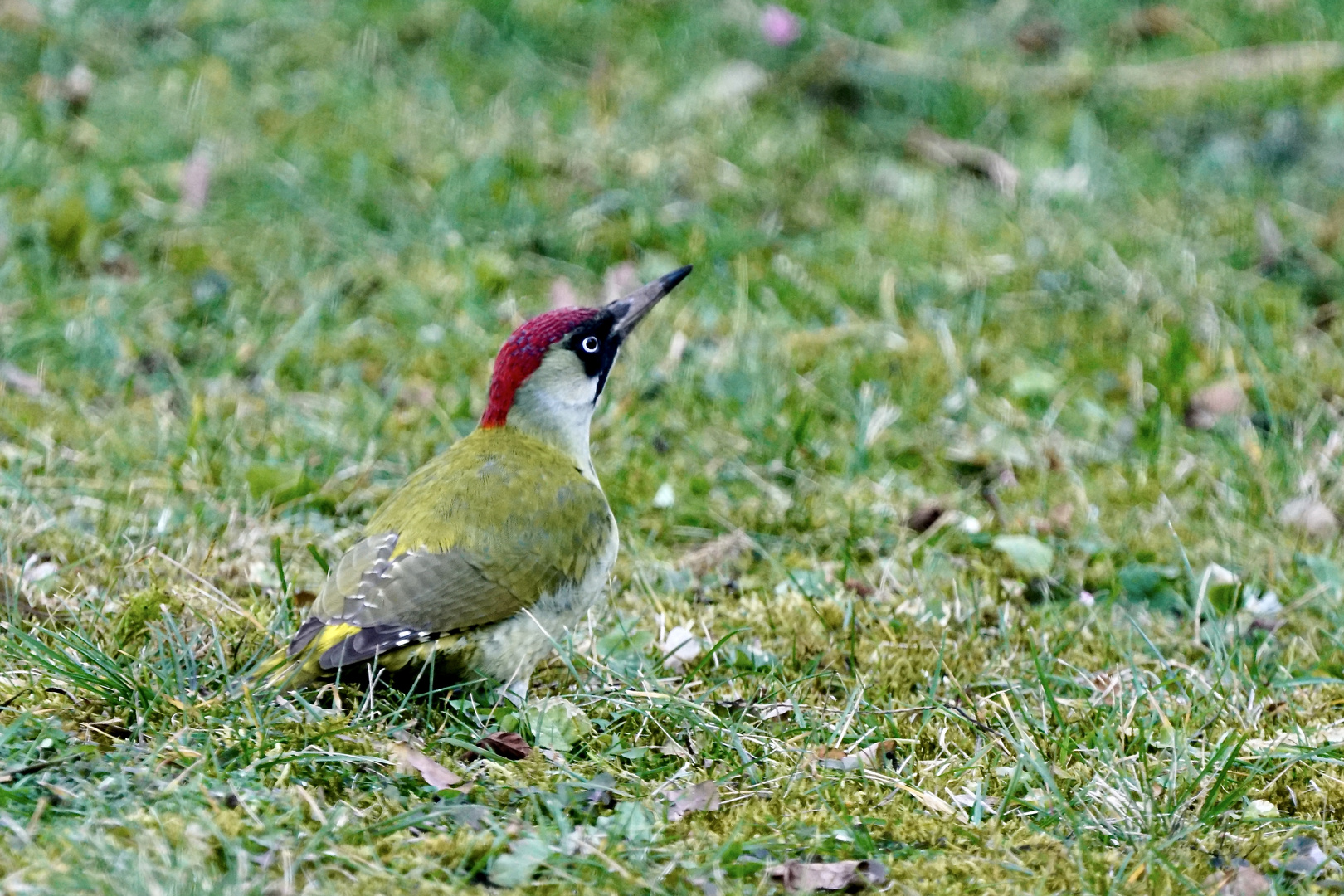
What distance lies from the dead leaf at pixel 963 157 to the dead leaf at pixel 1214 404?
1.71 metres

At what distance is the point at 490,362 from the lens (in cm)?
566

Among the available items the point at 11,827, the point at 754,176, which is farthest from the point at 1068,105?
the point at 11,827

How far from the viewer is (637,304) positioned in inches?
180

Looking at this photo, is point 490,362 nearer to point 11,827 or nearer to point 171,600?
point 171,600

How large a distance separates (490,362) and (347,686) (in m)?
2.28

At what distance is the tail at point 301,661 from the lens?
3457mm

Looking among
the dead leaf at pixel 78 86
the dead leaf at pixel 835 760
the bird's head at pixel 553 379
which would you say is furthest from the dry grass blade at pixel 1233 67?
the dead leaf at pixel 835 760

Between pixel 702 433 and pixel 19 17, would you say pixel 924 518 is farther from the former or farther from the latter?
pixel 19 17

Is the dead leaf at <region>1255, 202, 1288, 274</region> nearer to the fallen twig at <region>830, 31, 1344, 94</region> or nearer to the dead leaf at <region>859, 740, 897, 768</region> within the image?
the fallen twig at <region>830, 31, 1344, 94</region>

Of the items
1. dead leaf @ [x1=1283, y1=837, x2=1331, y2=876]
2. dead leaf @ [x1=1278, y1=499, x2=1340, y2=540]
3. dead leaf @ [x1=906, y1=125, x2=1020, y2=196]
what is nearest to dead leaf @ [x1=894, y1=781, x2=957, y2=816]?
dead leaf @ [x1=1283, y1=837, x2=1331, y2=876]

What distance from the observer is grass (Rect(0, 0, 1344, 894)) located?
319 cm

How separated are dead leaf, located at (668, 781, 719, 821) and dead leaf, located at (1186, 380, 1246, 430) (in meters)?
2.85

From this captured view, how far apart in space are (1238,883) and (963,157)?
15.4ft

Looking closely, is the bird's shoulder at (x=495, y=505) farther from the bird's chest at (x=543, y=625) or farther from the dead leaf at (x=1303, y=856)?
the dead leaf at (x=1303, y=856)
